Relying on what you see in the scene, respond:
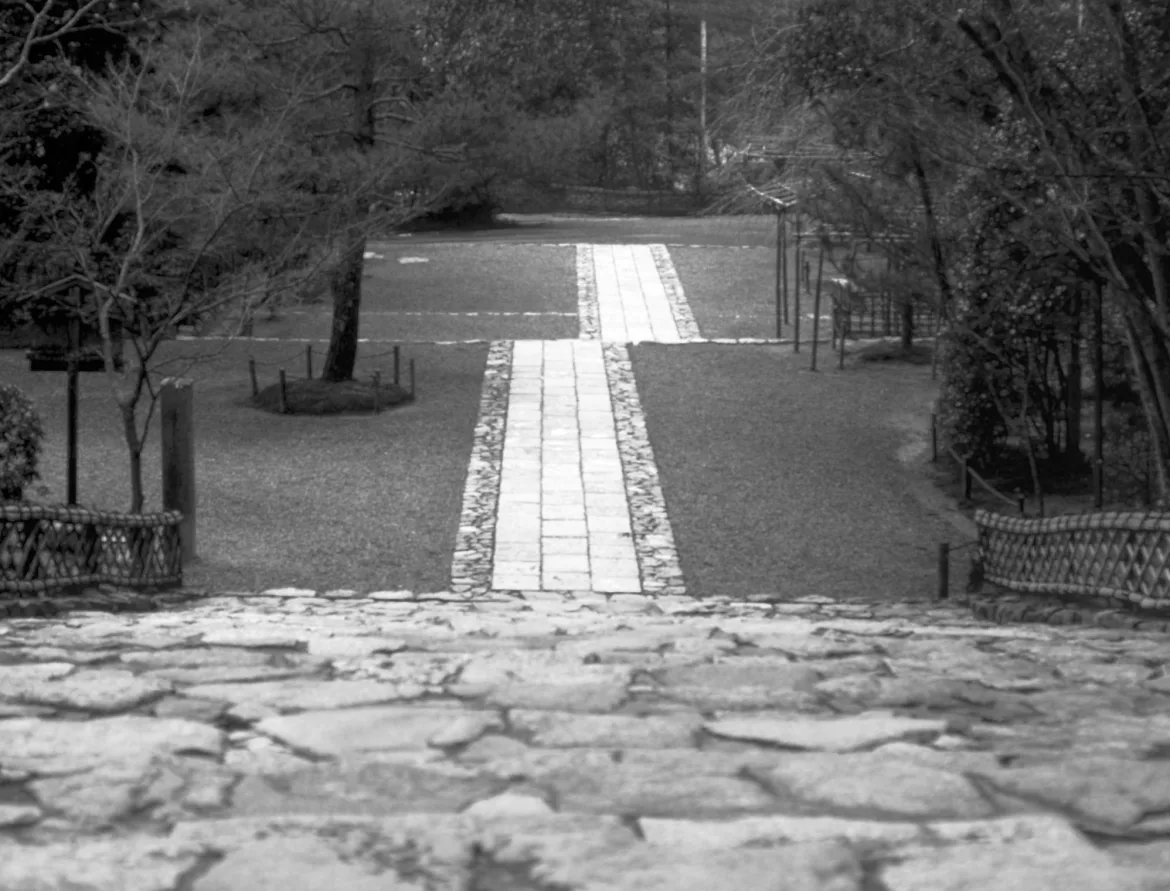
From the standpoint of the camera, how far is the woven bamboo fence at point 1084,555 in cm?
701

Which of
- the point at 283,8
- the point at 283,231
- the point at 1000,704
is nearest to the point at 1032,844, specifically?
the point at 1000,704

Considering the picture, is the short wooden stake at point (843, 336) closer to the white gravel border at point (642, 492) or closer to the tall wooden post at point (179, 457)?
the white gravel border at point (642, 492)

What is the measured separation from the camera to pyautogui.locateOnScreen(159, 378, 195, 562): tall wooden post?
12188 mm

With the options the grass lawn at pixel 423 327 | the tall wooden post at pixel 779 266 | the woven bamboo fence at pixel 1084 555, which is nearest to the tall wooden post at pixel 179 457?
the woven bamboo fence at pixel 1084 555

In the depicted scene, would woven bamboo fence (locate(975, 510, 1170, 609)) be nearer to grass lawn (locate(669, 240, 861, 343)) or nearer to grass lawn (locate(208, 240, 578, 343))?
grass lawn (locate(669, 240, 861, 343))

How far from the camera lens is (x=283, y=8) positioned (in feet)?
57.5

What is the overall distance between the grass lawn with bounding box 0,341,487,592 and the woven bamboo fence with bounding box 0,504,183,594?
1.20 meters

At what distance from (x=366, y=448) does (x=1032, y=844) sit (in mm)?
14292

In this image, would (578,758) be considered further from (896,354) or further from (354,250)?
(896,354)

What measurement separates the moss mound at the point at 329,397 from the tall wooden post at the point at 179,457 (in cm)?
622

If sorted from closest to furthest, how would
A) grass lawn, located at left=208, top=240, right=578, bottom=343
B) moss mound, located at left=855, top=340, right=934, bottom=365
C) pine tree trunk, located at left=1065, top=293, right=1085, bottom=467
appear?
pine tree trunk, located at left=1065, top=293, right=1085, bottom=467
moss mound, located at left=855, top=340, right=934, bottom=365
grass lawn, located at left=208, top=240, right=578, bottom=343

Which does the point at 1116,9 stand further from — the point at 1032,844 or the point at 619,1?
the point at 619,1

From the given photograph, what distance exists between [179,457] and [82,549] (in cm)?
342

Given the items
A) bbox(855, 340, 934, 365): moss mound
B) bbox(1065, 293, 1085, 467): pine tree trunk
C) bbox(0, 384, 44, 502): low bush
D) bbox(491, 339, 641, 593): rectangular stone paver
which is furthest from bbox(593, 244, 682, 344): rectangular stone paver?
bbox(0, 384, 44, 502): low bush
